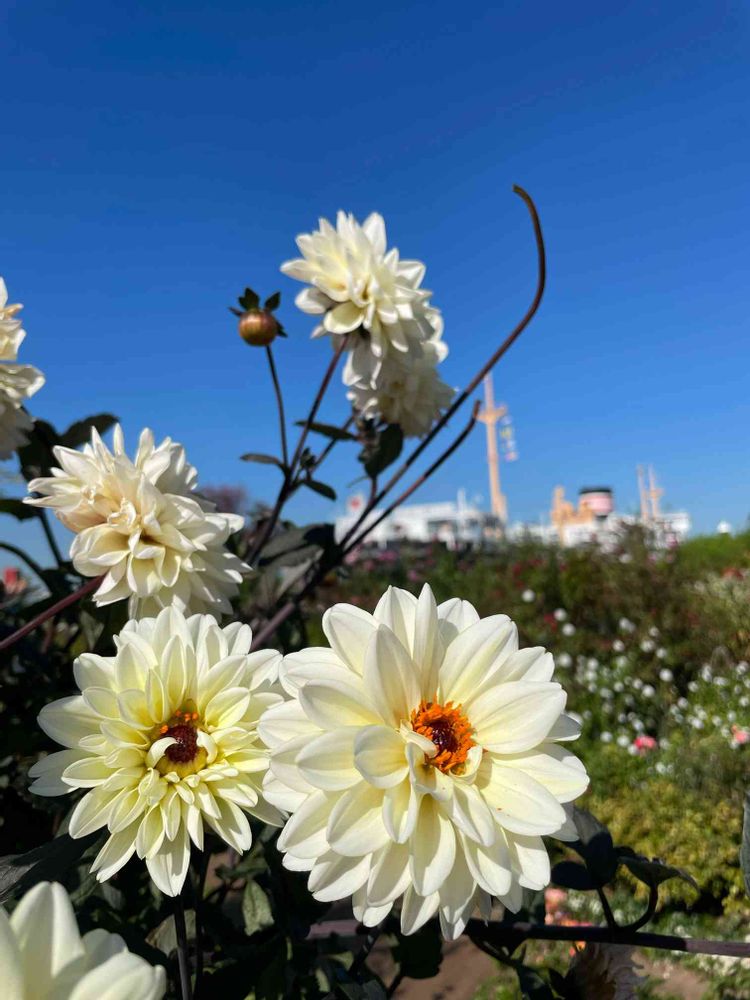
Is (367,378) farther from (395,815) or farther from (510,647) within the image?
(395,815)

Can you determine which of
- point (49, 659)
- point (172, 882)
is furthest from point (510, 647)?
point (49, 659)

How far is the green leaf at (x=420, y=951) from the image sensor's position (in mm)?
910

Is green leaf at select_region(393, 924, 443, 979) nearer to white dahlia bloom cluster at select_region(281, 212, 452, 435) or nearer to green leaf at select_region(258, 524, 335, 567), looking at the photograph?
green leaf at select_region(258, 524, 335, 567)

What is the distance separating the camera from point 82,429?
1.27m

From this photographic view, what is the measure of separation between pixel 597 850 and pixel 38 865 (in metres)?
0.59

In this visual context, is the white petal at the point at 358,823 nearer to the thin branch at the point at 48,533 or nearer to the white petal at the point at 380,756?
the white petal at the point at 380,756

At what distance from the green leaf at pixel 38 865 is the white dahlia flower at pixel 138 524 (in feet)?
0.95

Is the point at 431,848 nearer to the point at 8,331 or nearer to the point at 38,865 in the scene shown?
the point at 38,865

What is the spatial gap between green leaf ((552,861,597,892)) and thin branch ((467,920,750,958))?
0.05m

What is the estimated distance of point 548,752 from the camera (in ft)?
1.96

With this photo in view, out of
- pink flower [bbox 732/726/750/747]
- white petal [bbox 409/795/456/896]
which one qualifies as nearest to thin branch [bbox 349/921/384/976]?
white petal [bbox 409/795/456/896]

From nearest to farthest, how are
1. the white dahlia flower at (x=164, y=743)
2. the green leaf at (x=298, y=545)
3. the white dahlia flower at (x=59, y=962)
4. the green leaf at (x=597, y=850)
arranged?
the white dahlia flower at (x=59, y=962) < the white dahlia flower at (x=164, y=743) < the green leaf at (x=597, y=850) < the green leaf at (x=298, y=545)

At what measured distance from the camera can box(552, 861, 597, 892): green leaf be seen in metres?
0.76

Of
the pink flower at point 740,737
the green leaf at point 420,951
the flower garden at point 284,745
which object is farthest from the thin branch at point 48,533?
the pink flower at point 740,737
